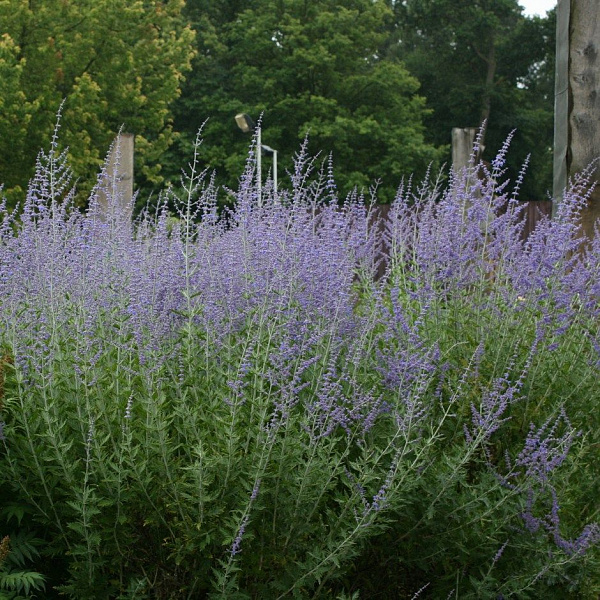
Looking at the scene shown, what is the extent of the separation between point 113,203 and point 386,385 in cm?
174

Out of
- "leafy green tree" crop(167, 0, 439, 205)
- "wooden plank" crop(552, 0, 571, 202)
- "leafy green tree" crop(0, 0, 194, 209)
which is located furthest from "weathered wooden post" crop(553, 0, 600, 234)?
"leafy green tree" crop(167, 0, 439, 205)

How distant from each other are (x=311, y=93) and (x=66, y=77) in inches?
623

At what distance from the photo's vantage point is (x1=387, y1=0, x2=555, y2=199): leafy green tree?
137ft

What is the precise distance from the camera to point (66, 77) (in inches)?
886

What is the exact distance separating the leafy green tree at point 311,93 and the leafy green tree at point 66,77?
9.17 m

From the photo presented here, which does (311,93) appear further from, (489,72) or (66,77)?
(66,77)

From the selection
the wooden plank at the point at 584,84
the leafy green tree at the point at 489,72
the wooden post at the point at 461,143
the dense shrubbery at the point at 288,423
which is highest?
the leafy green tree at the point at 489,72

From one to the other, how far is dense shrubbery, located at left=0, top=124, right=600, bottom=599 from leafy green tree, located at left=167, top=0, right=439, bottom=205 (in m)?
28.1

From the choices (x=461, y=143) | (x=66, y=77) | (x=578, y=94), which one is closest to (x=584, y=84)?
(x=578, y=94)

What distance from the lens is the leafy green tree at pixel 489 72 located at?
41812mm

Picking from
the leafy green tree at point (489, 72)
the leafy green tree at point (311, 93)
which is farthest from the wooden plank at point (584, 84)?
the leafy green tree at point (489, 72)

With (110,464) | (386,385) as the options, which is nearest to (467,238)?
(386,385)

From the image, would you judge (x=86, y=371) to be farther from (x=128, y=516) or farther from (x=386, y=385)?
(x=386, y=385)

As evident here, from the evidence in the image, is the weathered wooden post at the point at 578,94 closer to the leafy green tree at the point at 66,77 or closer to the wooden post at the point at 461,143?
the wooden post at the point at 461,143
